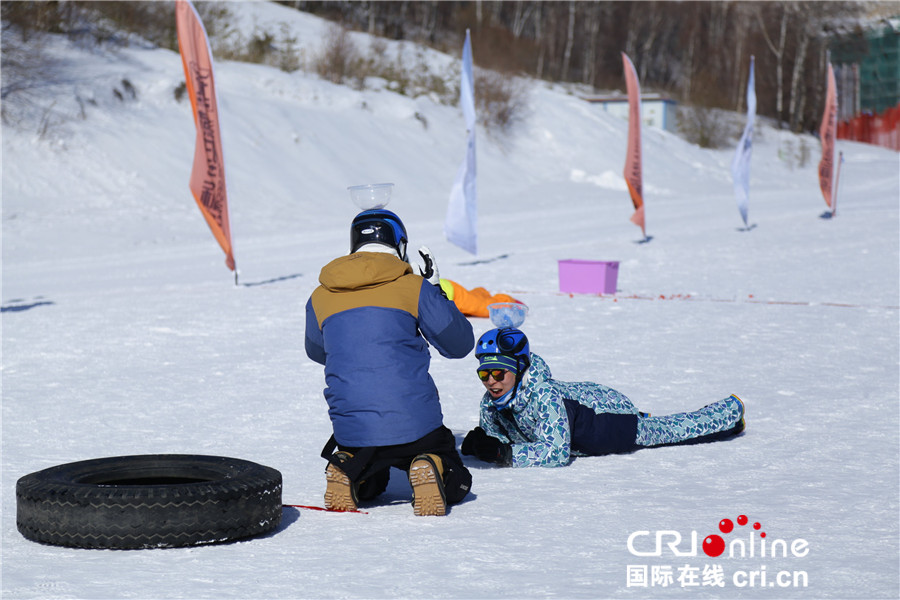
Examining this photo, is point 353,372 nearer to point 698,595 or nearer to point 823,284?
point 698,595

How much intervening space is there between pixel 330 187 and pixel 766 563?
66.7 ft

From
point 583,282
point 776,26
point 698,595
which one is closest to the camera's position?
point 698,595

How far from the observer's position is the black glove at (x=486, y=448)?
4.97m

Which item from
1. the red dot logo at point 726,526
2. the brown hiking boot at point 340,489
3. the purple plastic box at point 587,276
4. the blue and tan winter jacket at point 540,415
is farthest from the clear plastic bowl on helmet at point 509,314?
the purple plastic box at point 587,276

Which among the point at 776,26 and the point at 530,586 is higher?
the point at 776,26

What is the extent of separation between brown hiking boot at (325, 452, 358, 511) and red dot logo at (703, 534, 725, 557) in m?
1.34

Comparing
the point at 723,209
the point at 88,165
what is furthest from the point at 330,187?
the point at 723,209

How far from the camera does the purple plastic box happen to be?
11.5m

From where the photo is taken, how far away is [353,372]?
407 cm

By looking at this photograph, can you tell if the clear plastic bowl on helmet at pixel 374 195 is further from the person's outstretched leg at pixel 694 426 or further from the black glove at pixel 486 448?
the person's outstretched leg at pixel 694 426

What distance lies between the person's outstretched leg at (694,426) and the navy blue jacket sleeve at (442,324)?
1526 millimetres

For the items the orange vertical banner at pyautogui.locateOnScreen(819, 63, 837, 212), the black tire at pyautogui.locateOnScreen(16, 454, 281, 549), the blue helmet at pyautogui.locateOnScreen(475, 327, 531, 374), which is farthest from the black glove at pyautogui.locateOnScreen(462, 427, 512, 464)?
the orange vertical banner at pyautogui.locateOnScreen(819, 63, 837, 212)

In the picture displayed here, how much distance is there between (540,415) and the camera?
4.80 m

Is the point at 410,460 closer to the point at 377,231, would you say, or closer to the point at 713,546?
the point at 377,231
